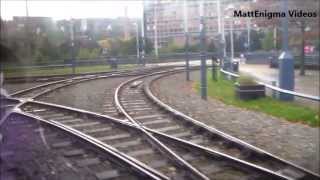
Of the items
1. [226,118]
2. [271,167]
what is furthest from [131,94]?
[271,167]

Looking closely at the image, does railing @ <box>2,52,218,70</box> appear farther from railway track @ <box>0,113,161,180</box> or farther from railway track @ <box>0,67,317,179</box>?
railway track @ <box>0,113,161,180</box>

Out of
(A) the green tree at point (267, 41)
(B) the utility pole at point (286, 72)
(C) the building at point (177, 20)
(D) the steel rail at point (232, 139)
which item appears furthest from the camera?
(B) the utility pole at point (286, 72)

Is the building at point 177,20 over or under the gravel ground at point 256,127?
over

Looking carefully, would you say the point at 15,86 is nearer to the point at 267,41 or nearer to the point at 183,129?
the point at 183,129

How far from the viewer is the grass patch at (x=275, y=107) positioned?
1051 centimetres

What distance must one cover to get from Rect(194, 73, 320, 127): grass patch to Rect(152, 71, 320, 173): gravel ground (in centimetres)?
30

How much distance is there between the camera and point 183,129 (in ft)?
30.9

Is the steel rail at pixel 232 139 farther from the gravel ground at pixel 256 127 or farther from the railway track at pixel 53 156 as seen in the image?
the railway track at pixel 53 156

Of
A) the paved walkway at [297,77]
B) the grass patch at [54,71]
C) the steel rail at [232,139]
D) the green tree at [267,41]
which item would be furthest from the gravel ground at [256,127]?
the grass patch at [54,71]

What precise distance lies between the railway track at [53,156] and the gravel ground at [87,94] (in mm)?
734

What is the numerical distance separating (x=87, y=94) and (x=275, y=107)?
4.69 meters

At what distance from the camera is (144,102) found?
12094 mm

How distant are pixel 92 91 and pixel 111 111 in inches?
30.5

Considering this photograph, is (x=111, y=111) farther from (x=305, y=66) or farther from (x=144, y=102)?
(x=305, y=66)
